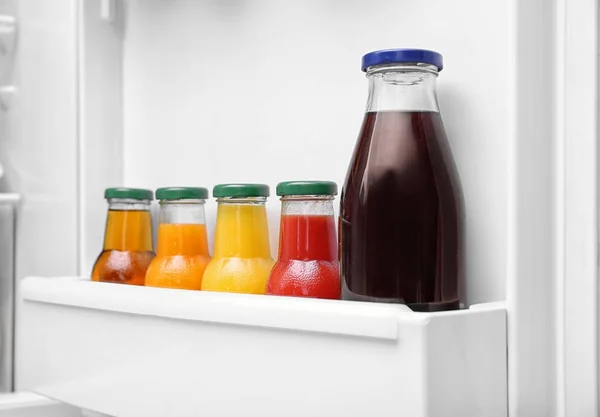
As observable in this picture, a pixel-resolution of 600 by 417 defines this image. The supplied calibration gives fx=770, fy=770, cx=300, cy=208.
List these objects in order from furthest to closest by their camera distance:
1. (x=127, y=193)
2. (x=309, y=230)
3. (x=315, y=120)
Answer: (x=127, y=193) → (x=315, y=120) → (x=309, y=230)

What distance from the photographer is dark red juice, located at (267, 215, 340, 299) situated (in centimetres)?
81

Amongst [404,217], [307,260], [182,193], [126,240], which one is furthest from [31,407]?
[404,217]

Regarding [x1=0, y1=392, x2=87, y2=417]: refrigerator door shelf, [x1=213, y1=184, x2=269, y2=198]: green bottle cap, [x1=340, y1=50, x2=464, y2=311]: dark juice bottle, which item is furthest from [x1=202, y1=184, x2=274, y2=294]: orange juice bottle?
[x1=0, y1=392, x2=87, y2=417]: refrigerator door shelf

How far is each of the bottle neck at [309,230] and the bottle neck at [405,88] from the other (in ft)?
0.42

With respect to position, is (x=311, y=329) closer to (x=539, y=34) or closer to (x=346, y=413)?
(x=346, y=413)

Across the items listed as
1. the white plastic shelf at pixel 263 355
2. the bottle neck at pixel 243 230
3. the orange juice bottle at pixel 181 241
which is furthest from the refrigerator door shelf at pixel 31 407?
the bottle neck at pixel 243 230

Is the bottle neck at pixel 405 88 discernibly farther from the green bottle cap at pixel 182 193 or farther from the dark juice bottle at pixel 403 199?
the green bottle cap at pixel 182 193

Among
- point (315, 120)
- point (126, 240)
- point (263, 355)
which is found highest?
point (315, 120)

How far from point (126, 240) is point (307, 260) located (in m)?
0.34

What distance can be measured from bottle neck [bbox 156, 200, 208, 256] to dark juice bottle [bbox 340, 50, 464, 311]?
26 centimetres

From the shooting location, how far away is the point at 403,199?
0.73m

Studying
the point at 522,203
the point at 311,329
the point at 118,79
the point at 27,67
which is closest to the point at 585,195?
the point at 522,203

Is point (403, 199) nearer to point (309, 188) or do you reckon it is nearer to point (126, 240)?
point (309, 188)

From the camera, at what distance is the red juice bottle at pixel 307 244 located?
812 mm
